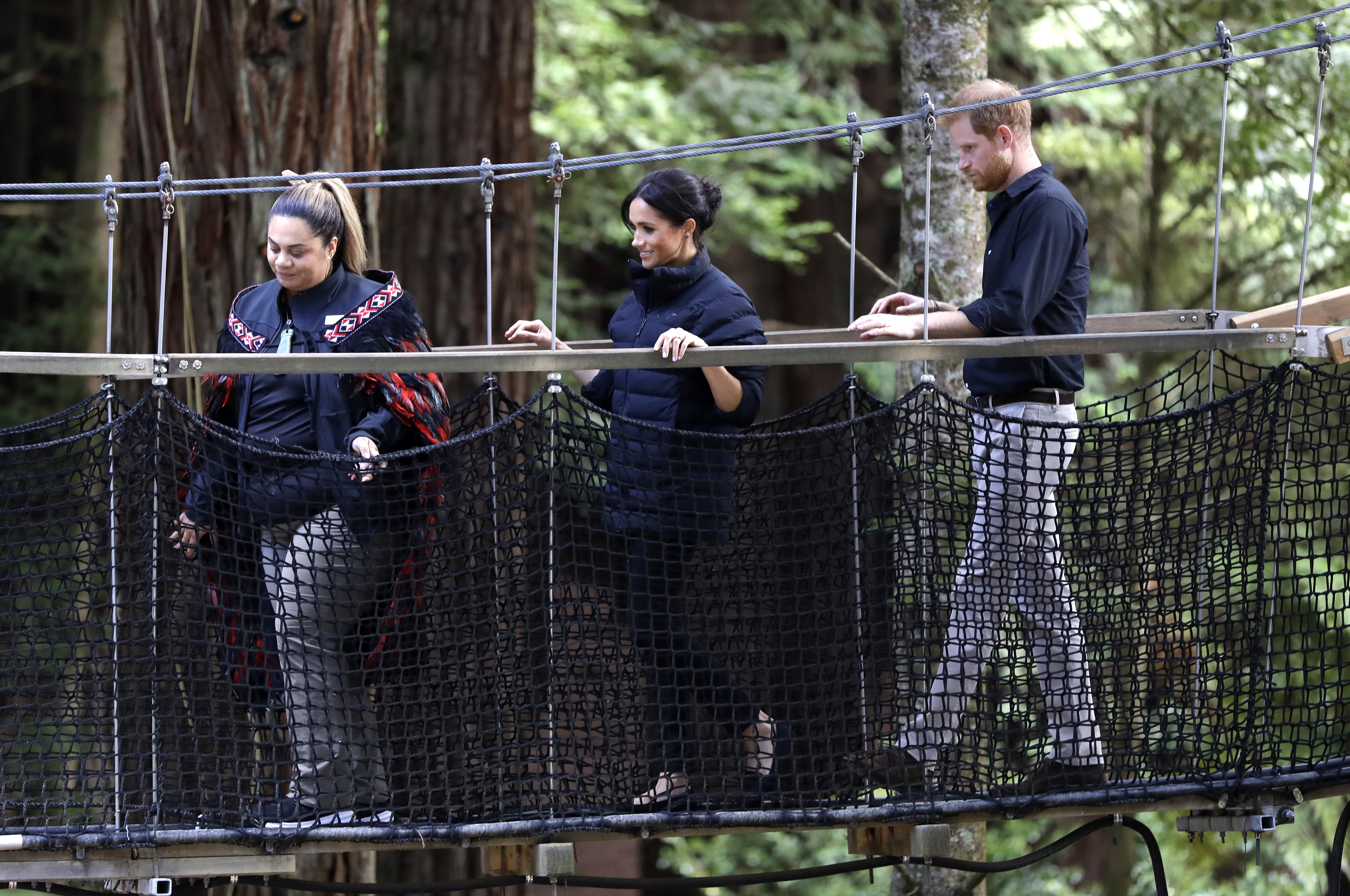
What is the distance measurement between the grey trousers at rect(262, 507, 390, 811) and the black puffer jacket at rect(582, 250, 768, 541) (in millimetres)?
566

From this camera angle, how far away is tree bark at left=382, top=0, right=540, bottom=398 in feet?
19.6

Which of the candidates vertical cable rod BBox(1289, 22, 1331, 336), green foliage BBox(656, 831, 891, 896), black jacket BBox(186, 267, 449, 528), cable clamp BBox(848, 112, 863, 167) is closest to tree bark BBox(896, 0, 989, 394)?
cable clamp BBox(848, 112, 863, 167)

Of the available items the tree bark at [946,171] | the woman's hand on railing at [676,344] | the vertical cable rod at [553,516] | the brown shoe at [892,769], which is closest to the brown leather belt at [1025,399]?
the woman's hand on railing at [676,344]

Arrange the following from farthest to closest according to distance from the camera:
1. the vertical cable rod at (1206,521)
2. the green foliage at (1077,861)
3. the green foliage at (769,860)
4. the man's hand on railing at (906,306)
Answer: the green foliage at (769,860) → the green foliage at (1077,861) → the man's hand on railing at (906,306) → the vertical cable rod at (1206,521)

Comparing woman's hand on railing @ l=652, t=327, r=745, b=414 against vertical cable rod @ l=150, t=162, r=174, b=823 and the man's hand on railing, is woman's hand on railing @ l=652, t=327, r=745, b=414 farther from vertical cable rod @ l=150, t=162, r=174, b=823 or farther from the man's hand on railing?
vertical cable rod @ l=150, t=162, r=174, b=823

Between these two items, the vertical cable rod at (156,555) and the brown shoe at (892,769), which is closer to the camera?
the vertical cable rod at (156,555)

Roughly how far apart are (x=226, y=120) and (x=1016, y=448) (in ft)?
9.46

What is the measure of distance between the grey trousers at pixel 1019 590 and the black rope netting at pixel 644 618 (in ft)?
0.04

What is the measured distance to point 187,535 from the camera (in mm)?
3076

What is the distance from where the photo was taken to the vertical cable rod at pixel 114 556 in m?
2.96

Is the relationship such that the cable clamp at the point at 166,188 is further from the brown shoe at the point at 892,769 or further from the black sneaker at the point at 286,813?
the brown shoe at the point at 892,769

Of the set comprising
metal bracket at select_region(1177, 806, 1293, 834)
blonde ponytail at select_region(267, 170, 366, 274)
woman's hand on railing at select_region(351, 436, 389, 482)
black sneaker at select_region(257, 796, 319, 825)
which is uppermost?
blonde ponytail at select_region(267, 170, 366, 274)

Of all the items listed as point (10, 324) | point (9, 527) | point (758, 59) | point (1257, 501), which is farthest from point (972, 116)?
point (10, 324)

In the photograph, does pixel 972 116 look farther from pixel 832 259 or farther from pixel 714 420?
pixel 832 259
